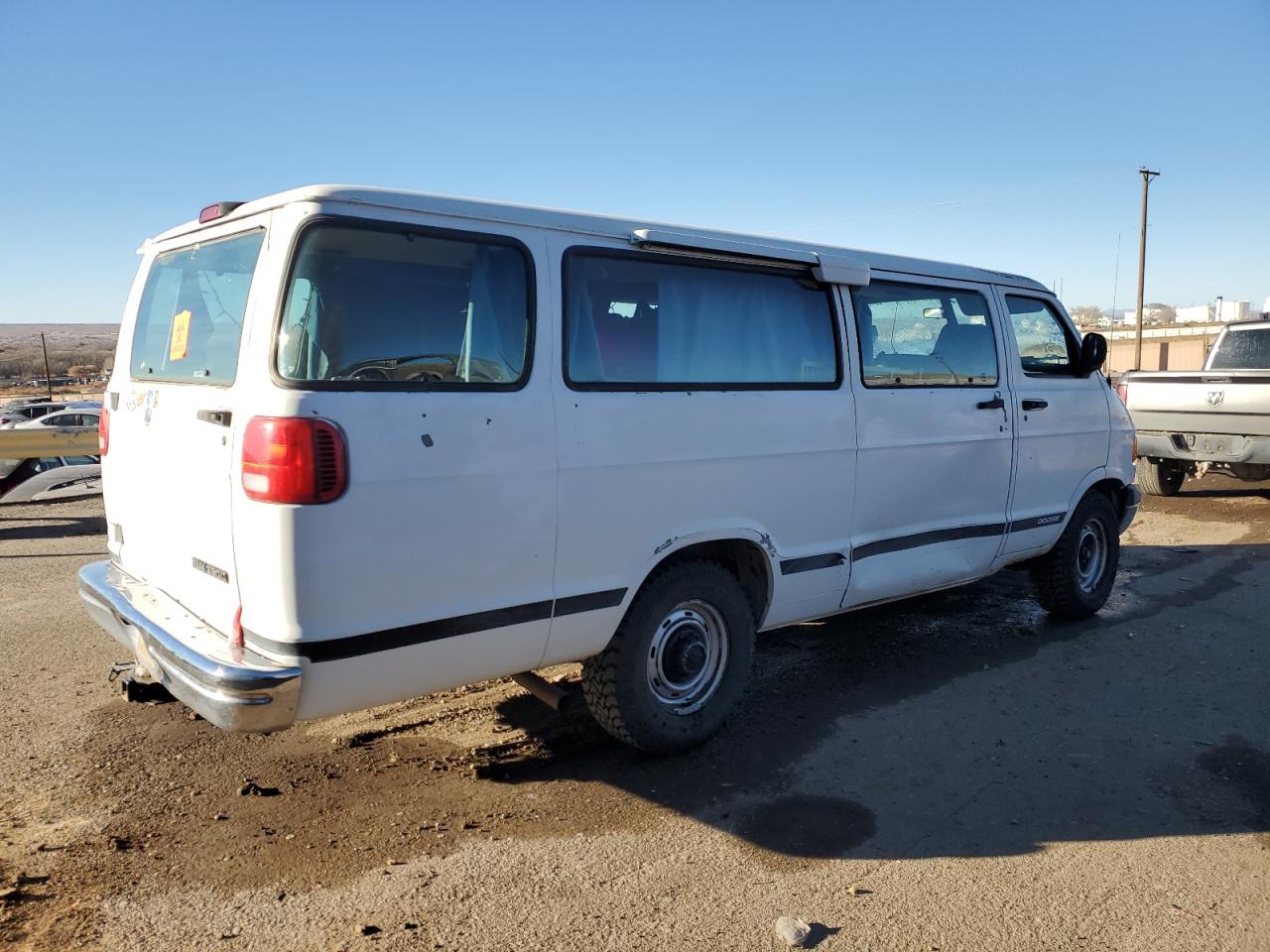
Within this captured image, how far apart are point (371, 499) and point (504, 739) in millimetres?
1753

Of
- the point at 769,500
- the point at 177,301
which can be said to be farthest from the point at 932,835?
the point at 177,301

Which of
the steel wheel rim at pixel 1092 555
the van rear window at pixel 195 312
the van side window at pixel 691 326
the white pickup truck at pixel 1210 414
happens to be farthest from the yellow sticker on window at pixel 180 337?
the white pickup truck at pixel 1210 414

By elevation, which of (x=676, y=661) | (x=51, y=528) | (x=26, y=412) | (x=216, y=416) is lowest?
(x=51, y=528)

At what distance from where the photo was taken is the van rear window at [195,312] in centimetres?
332

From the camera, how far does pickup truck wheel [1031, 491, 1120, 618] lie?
6062mm

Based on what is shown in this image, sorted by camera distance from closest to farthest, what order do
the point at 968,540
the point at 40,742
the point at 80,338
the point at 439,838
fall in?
1. the point at 439,838
2. the point at 40,742
3. the point at 968,540
4. the point at 80,338

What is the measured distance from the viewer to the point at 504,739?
428 cm

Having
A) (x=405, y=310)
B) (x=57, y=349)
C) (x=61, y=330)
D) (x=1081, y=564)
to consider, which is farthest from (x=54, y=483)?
(x=61, y=330)

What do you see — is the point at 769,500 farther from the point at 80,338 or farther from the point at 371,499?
the point at 80,338

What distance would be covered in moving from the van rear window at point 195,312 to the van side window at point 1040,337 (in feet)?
14.5

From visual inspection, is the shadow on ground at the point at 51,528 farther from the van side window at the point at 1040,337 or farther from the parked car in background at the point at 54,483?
the van side window at the point at 1040,337

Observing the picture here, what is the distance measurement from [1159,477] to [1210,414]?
1570 millimetres

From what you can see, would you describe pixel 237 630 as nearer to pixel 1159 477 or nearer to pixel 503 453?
pixel 503 453

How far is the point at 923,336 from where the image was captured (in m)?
5.14
